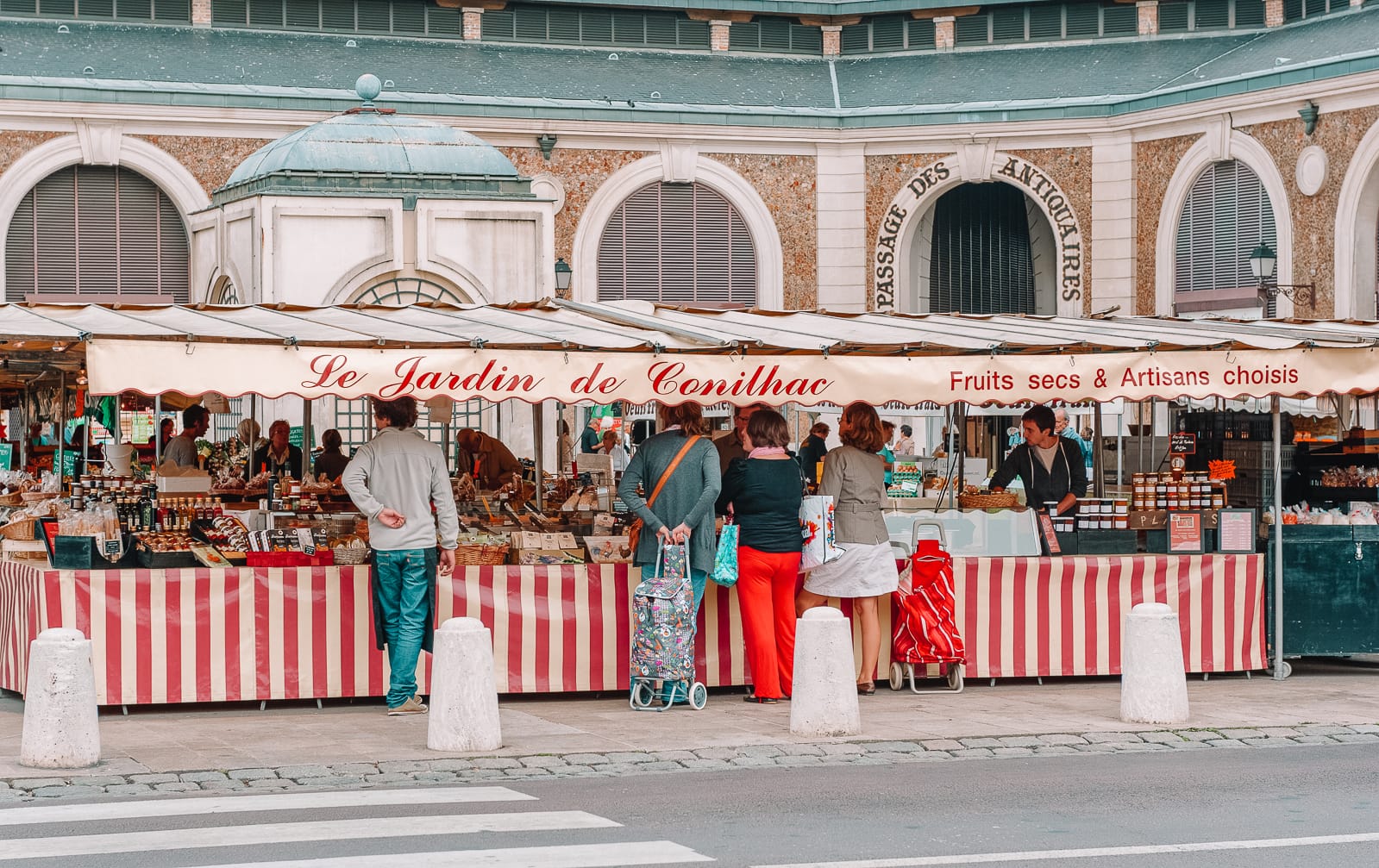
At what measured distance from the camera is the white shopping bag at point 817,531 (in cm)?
1254

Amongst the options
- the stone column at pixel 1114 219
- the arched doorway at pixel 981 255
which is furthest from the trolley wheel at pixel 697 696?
the arched doorway at pixel 981 255

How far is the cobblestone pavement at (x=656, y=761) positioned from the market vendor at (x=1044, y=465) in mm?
3177

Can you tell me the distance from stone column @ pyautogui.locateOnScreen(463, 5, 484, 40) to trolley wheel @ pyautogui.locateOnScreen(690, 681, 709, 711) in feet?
84.5

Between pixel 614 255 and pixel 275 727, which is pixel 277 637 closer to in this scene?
pixel 275 727

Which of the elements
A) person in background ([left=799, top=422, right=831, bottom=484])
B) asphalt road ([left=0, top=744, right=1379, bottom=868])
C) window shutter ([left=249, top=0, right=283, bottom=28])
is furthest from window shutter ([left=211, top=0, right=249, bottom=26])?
asphalt road ([left=0, top=744, right=1379, bottom=868])

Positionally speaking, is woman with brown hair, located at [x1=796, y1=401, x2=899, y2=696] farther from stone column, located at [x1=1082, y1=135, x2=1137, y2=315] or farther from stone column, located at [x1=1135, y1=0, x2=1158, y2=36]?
stone column, located at [x1=1135, y1=0, x2=1158, y2=36]

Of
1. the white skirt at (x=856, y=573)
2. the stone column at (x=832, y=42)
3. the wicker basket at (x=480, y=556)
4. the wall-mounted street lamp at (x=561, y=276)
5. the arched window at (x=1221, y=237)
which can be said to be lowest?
the white skirt at (x=856, y=573)

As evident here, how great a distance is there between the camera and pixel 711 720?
38.5 feet

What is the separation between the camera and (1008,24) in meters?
37.1

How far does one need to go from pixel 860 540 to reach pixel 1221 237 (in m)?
21.7

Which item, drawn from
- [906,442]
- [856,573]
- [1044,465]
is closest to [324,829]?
[856,573]

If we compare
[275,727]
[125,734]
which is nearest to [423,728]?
[275,727]

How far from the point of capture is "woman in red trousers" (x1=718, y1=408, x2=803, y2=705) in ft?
40.8

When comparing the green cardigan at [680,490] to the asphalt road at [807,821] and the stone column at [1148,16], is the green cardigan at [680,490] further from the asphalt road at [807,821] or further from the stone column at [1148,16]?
the stone column at [1148,16]
